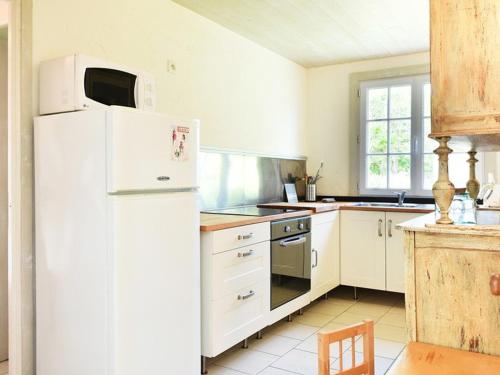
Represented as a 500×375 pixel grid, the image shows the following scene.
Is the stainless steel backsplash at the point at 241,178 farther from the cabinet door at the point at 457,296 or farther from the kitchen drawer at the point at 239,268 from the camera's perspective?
the cabinet door at the point at 457,296

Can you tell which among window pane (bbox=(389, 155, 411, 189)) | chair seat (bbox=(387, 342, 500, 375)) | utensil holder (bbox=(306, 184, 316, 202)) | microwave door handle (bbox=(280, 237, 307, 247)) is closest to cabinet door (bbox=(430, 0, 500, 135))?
chair seat (bbox=(387, 342, 500, 375))

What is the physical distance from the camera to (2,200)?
105 inches

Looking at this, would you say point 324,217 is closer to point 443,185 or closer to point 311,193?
point 311,193

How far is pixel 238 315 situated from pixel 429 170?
262cm

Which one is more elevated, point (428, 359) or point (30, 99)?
point (30, 99)

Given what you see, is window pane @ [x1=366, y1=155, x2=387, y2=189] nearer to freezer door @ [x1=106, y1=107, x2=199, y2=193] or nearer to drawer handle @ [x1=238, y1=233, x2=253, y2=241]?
drawer handle @ [x1=238, y1=233, x2=253, y2=241]

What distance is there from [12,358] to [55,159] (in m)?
1.00

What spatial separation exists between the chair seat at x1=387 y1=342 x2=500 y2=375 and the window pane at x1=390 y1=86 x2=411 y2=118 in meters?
3.54

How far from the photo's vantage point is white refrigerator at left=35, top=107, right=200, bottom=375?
1.92 meters

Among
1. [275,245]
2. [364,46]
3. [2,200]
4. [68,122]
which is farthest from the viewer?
[364,46]

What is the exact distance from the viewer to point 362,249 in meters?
3.99

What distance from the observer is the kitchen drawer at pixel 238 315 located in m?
2.54

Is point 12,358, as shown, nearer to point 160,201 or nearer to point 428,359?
point 160,201

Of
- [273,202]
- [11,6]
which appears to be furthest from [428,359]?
[273,202]
